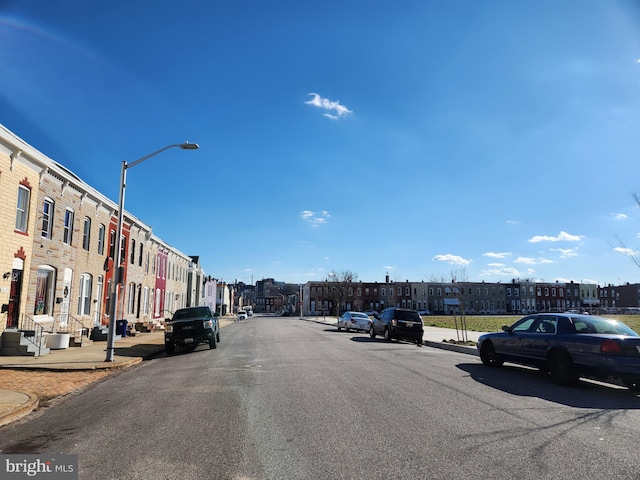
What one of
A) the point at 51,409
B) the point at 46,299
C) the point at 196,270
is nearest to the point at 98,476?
the point at 51,409

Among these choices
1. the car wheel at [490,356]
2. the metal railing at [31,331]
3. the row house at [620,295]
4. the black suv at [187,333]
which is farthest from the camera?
the row house at [620,295]

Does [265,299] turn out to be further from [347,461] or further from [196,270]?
[347,461]

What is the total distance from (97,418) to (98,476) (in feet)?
10.1

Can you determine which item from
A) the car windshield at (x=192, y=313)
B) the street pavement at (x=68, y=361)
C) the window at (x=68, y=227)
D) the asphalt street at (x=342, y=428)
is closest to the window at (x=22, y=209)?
the window at (x=68, y=227)

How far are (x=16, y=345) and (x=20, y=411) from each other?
9.66 metres

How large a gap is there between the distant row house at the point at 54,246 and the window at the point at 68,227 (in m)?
0.05

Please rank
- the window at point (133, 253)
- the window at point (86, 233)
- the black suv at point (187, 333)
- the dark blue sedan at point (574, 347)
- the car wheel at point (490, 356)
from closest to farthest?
the dark blue sedan at point (574, 347), the car wheel at point (490, 356), the black suv at point (187, 333), the window at point (86, 233), the window at point (133, 253)

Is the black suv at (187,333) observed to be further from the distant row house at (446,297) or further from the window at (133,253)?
the distant row house at (446,297)

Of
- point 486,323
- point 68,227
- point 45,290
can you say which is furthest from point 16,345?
point 486,323

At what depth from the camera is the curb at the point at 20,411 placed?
7.39 meters

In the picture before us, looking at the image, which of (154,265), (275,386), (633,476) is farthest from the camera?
(154,265)

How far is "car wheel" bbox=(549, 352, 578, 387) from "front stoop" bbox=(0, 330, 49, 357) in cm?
1631

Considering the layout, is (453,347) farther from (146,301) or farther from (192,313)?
(146,301)

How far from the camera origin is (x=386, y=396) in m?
8.60
